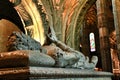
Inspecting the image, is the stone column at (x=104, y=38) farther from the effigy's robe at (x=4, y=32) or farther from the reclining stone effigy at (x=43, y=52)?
the reclining stone effigy at (x=43, y=52)

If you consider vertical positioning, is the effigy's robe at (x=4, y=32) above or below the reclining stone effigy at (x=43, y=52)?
above

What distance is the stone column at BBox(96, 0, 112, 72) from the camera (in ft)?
42.3

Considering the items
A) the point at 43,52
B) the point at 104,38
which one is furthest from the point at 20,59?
→ the point at 104,38

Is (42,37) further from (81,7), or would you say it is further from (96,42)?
(96,42)

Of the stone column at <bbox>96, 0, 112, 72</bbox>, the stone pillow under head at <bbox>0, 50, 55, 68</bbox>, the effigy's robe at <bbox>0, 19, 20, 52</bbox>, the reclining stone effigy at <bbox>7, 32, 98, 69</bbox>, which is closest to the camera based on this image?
the stone pillow under head at <bbox>0, 50, 55, 68</bbox>

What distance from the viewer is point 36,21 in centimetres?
502

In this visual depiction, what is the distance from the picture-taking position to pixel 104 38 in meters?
13.2

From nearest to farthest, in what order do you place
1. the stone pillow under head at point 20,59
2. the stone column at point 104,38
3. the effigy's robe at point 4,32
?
the stone pillow under head at point 20,59 < the effigy's robe at point 4,32 < the stone column at point 104,38

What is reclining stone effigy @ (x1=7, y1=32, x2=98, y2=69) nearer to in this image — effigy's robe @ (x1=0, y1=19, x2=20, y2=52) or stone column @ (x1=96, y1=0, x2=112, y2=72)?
effigy's robe @ (x1=0, y1=19, x2=20, y2=52)

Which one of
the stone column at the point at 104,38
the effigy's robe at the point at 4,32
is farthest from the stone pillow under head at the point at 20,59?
the stone column at the point at 104,38

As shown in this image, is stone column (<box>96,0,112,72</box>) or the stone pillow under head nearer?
the stone pillow under head

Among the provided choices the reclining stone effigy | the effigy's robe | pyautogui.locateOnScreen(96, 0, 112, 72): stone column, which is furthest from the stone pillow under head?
pyautogui.locateOnScreen(96, 0, 112, 72): stone column

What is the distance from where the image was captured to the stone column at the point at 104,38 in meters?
12.9

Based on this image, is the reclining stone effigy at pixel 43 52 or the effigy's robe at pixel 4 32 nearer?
the reclining stone effigy at pixel 43 52
